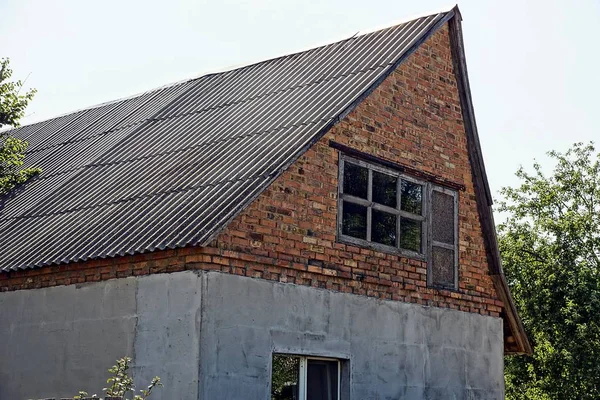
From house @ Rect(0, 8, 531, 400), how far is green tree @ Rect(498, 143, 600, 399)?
10315 mm

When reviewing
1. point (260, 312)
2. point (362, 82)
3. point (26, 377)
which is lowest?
point (26, 377)

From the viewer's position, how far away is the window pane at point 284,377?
11.2 m

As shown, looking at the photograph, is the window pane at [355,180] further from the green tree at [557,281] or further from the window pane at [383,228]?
the green tree at [557,281]

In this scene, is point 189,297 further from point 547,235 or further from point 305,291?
point 547,235

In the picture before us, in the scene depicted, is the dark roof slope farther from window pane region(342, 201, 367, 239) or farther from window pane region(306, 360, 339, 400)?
window pane region(306, 360, 339, 400)

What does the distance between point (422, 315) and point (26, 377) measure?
537cm

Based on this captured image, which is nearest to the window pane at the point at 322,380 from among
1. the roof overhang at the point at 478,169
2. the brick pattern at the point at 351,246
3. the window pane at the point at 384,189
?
the brick pattern at the point at 351,246

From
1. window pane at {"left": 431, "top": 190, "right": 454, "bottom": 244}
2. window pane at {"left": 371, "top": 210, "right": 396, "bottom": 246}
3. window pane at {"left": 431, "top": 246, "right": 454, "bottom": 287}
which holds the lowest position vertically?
window pane at {"left": 431, "top": 246, "right": 454, "bottom": 287}

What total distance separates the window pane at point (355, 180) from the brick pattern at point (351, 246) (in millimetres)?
277

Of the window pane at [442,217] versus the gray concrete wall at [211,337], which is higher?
the window pane at [442,217]

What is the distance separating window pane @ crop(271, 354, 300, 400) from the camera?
11242mm

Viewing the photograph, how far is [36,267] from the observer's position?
11.9 m

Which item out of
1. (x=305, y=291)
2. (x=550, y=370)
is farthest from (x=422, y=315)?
(x=550, y=370)

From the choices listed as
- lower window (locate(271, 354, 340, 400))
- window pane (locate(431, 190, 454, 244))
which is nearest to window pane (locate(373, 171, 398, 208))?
window pane (locate(431, 190, 454, 244))
